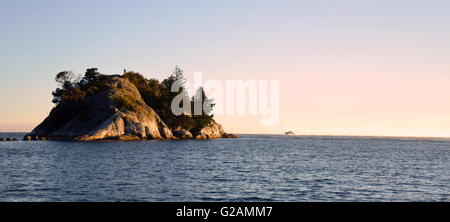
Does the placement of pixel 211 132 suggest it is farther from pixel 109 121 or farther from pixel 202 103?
pixel 109 121

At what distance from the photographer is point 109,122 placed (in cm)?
11400

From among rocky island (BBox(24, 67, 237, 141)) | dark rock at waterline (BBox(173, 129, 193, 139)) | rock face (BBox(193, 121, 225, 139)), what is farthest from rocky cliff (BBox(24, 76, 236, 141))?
rock face (BBox(193, 121, 225, 139))

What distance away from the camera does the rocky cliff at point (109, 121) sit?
114312 mm

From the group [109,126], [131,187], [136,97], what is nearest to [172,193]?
[131,187]

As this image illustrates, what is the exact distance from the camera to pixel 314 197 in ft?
91.2

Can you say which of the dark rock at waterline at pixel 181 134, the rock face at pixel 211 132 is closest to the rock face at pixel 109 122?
the dark rock at waterline at pixel 181 134

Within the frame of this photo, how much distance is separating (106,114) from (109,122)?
16.6ft

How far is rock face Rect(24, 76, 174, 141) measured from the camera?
114 meters

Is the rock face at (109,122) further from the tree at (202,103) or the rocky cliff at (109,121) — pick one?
the tree at (202,103)

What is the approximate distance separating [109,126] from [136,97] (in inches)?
898

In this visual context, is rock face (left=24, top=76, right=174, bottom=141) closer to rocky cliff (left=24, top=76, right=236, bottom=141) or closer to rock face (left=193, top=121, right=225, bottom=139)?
rocky cliff (left=24, top=76, right=236, bottom=141)
